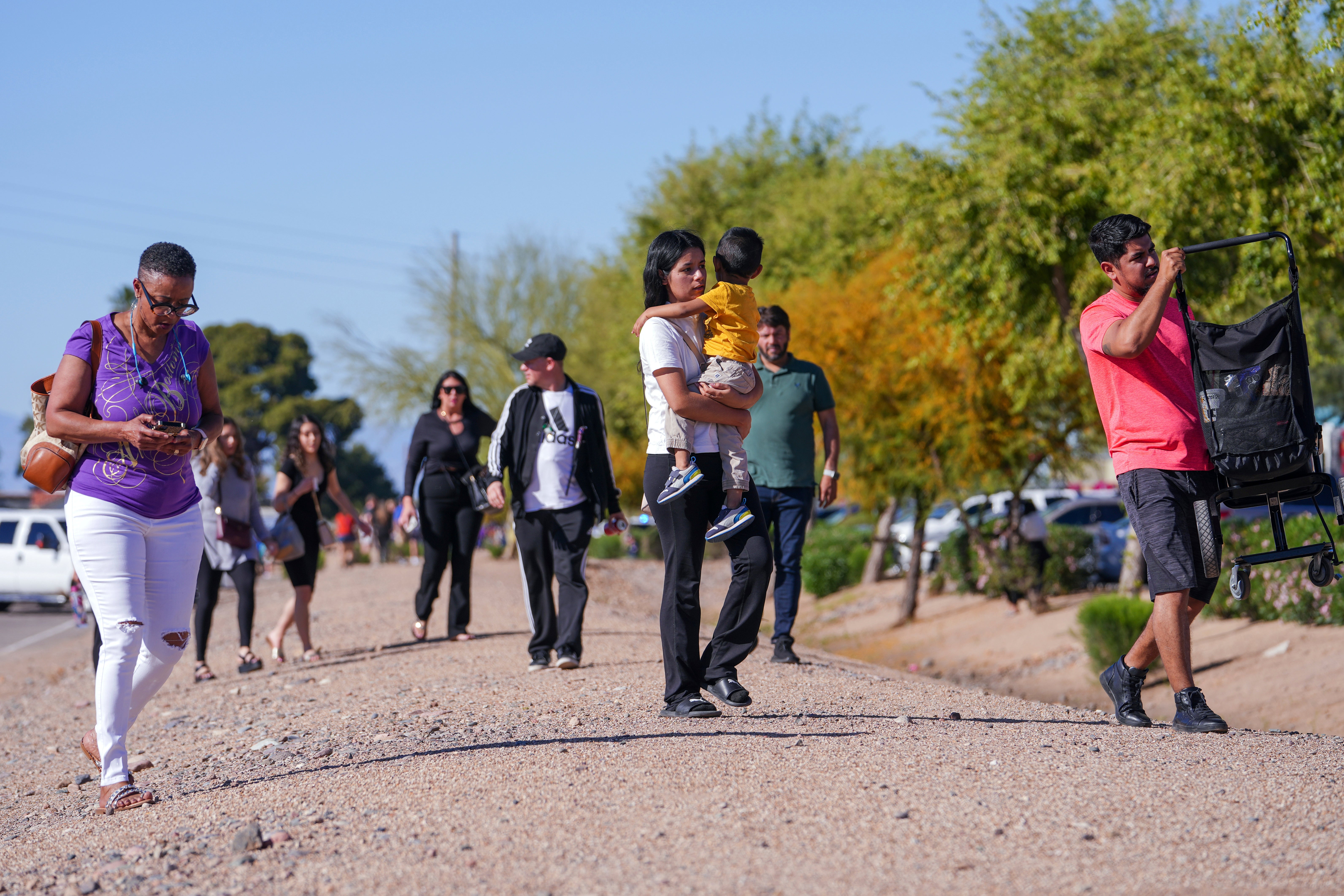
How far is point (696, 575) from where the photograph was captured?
16.3 feet

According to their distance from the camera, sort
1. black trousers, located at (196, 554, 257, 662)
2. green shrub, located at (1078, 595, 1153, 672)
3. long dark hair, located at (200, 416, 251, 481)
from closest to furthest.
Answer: long dark hair, located at (200, 416, 251, 481)
black trousers, located at (196, 554, 257, 662)
green shrub, located at (1078, 595, 1153, 672)

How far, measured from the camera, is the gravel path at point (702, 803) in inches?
124

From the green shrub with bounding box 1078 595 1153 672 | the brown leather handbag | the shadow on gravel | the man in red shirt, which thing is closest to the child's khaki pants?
the shadow on gravel

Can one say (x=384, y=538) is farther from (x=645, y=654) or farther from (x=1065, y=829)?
(x=1065, y=829)

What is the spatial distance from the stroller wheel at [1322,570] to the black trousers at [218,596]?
667 cm

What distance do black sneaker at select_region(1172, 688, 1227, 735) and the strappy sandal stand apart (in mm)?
3888

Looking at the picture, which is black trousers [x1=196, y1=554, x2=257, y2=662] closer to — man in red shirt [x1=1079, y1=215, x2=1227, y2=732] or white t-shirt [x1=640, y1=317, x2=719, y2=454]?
white t-shirt [x1=640, y1=317, x2=719, y2=454]

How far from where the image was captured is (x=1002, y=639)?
48.2ft

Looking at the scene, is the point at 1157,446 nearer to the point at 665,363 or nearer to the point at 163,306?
the point at 665,363

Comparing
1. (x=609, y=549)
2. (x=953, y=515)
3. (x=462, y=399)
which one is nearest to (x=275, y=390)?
(x=609, y=549)

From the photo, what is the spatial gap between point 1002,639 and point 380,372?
27.0 metres

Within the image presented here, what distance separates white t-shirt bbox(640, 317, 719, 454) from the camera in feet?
15.5

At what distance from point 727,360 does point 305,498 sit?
5361 millimetres

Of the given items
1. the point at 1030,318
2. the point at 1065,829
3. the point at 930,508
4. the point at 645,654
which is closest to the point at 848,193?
the point at 930,508
